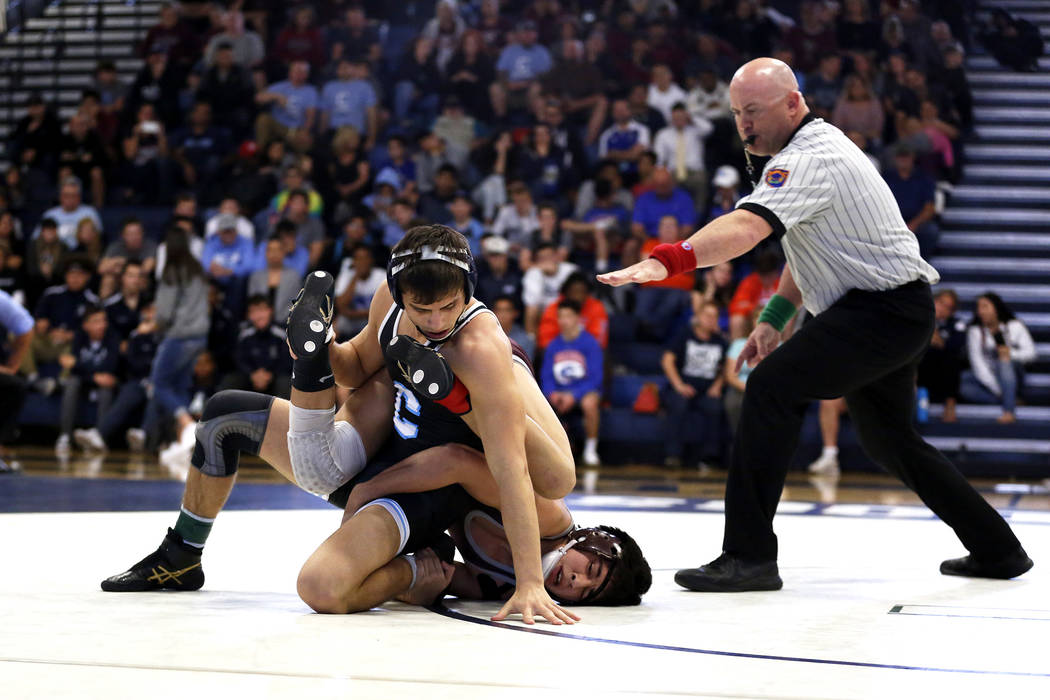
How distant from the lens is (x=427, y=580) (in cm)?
282

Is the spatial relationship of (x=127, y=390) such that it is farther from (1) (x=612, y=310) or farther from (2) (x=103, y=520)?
(2) (x=103, y=520)

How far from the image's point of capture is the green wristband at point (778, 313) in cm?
340

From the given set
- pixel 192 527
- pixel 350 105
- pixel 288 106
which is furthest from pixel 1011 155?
pixel 192 527

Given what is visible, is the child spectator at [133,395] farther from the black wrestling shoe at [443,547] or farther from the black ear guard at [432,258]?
the black ear guard at [432,258]

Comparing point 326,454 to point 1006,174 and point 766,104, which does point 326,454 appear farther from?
point 1006,174

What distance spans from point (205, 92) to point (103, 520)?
7.04 metres

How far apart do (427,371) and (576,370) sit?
541cm

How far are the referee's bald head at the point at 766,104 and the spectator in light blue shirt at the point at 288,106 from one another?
7.50 m

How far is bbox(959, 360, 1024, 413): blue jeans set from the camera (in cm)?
776

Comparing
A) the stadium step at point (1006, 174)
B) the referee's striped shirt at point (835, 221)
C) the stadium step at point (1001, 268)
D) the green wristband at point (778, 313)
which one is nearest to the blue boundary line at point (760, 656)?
the referee's striped shirt at point (835, 221)

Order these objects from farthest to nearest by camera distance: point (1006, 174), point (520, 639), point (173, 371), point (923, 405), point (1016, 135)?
point (1016, 135) < point (1006, 174) < point (173, 371) < point (923, 405) < point (520, 639)

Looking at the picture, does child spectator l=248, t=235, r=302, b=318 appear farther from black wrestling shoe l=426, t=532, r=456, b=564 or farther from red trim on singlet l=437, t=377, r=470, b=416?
red trim on singlet l=437, t=377, r=470, b=416

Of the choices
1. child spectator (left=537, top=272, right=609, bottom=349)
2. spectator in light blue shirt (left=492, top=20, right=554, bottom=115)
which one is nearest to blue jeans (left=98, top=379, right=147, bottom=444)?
child spectator (left=537, top=272, right=609, bottom=349)

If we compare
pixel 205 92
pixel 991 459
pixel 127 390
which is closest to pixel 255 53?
pixel 205 92
